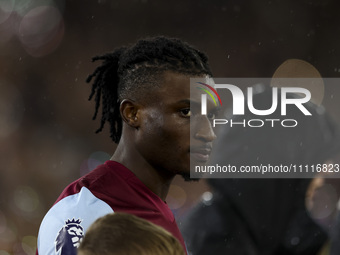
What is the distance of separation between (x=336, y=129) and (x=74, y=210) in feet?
10.9

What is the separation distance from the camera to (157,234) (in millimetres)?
1098

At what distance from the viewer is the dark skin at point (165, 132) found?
203 centimetres

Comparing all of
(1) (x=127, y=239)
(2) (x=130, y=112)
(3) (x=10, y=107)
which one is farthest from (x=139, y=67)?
(3) (x=10, y=107)

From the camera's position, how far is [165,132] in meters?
2.03

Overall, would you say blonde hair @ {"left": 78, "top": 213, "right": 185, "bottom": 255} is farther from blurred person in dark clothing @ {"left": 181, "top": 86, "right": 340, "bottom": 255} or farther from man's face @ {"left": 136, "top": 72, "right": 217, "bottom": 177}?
blurred person in dark clothing @ {"left": 181, "top": 86, "right": 340, "bottom": 255}

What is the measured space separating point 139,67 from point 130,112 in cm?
17

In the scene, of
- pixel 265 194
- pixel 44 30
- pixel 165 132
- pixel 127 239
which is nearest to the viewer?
pixel 127 239

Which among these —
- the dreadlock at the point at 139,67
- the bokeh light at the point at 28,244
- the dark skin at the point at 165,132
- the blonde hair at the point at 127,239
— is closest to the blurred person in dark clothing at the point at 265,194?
the dreadlock at the point at 139,67

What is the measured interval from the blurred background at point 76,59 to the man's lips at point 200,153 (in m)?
7.15

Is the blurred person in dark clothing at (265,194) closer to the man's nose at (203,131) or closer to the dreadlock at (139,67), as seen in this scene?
the dreadlock at (139,67)

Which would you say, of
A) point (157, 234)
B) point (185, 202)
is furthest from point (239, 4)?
point (157, 234)

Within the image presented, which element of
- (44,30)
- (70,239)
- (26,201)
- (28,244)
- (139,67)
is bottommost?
(28,244)

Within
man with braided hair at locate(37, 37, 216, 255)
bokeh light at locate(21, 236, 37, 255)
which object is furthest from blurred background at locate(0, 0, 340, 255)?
man with braided hair at locate(37, 37, 216, 255)

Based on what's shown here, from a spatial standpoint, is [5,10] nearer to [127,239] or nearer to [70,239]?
[70,239]
